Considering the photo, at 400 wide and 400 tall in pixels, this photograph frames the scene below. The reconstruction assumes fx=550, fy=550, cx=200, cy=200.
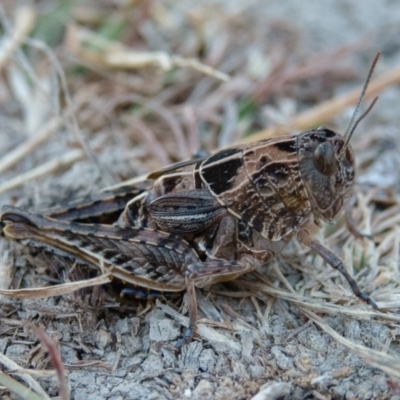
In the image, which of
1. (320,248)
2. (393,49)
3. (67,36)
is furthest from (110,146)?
(393,49)

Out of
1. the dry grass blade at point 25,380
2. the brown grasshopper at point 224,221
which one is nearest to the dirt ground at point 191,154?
the dry grass blade at point 25,380

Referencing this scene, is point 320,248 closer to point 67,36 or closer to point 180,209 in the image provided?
point 180,209

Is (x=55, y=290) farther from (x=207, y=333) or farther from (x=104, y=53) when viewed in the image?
(x=104, y=53)

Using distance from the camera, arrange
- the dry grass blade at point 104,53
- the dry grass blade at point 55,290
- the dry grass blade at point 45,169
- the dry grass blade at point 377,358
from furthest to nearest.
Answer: the dry grass blade at point 104,53 < the dry grass blade at point 45,169 < the dry grass blade at point 55,290 < the dry grass blade at point 377,358

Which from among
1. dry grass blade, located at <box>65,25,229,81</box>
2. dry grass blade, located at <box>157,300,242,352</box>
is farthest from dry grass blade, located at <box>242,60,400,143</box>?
dry grass blade, located at <box>157,300,242,352</box>

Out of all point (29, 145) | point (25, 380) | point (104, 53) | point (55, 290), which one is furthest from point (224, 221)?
point (104, 53)

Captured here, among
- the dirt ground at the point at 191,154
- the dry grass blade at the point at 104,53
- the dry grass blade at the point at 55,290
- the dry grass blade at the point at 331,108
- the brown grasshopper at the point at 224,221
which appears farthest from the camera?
the dry grass blade at the point at 104,53

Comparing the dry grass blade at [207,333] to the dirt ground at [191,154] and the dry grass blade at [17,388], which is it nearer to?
the dirt ground at [191,154]
